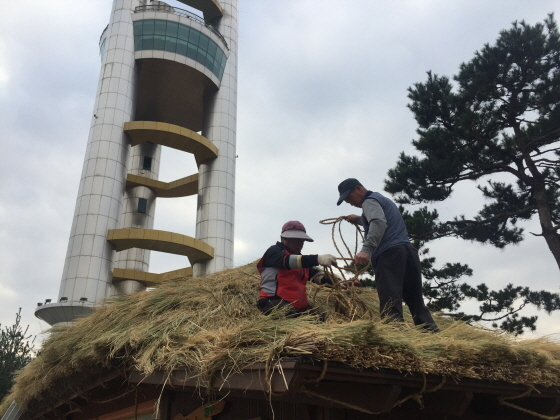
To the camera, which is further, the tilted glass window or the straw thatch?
the tilted glass window

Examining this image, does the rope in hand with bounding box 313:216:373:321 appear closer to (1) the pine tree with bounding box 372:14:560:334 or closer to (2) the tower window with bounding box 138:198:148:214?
(1) the pine tree with bounding box 372:14:560:334

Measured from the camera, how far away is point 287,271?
4.36 m

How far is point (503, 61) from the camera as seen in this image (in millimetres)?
16172

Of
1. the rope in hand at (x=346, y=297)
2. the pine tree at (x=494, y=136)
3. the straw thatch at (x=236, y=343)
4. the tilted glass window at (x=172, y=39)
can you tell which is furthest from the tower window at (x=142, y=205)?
the rope in hand at (x=346, y=297)

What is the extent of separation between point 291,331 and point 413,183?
15137mm

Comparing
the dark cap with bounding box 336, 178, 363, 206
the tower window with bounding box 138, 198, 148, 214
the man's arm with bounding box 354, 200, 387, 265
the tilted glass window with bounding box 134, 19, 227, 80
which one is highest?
the tilted glass window with bounding box 134, 19, 227, 80

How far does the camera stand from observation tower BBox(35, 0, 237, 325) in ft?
72.6

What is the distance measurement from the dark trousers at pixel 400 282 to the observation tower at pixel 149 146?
18824 mm

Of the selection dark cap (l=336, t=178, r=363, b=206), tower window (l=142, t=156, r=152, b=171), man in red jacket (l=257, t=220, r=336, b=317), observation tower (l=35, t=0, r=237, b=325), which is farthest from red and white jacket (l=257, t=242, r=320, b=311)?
tower window (l=142, t=156, r=152, b=171)

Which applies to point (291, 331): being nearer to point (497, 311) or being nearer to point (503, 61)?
point (497, 311)

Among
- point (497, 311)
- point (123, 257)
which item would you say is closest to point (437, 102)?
point (497, 311)

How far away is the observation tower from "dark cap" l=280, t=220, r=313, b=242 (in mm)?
18225

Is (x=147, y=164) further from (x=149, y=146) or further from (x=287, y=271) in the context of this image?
(x=287, y=271)

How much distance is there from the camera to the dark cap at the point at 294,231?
459 cm
